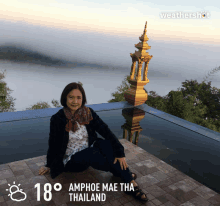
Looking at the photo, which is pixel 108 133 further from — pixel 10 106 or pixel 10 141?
pixel 10 106

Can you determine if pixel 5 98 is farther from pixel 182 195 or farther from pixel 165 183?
pixel 182 195

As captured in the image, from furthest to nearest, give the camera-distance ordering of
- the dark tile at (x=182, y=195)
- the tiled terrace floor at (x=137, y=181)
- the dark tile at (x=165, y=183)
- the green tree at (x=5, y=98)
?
the green tree at (x=5, y=98) < the dark tile at (x=165, y=183) < the dark tile at (x=182, y=195) < the tiled terrace floor at (x=137, y=181)

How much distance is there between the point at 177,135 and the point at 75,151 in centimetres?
229

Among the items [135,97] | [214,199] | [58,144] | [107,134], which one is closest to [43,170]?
[58,144]

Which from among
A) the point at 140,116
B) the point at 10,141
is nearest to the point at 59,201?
the point at 10,141

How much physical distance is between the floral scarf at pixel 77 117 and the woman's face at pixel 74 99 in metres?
0.07

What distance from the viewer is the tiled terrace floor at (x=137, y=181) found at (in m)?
2.03

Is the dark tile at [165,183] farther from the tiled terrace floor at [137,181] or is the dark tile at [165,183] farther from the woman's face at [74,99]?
the woman's face at [74,99]

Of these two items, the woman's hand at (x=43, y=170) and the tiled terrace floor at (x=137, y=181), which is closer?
the tiled terrace floor at (x=137, y=181)

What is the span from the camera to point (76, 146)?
227 centimetres

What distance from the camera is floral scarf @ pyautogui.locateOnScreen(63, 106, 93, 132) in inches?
86.5

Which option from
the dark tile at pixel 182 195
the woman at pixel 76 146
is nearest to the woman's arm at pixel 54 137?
the woman at pixel 76 146

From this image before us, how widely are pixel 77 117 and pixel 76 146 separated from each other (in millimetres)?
326

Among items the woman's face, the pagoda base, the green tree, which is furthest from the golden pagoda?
the green tree
